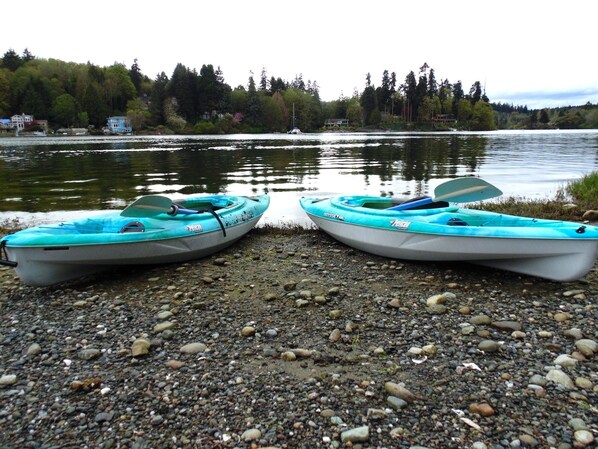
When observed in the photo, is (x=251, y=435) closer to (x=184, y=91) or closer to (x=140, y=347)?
(x=140, y=347)

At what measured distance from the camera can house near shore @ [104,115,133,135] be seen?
406 ft

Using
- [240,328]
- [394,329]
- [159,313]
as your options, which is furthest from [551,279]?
[159,313]

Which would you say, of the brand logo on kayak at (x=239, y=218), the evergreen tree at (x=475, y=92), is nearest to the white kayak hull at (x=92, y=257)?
the brand logo on kayak at (x=239, y=218)

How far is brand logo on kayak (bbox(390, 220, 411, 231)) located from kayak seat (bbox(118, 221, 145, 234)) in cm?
375

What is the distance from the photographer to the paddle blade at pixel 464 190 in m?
7.32

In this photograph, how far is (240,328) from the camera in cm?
468

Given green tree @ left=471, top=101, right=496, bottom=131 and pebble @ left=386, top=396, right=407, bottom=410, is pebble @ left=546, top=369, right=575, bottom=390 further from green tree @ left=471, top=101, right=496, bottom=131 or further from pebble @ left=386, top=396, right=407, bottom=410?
green tree @ left=471, top=101, right=496, bottom=131

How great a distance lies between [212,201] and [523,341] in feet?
21.5

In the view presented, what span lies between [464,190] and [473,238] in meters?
1.91

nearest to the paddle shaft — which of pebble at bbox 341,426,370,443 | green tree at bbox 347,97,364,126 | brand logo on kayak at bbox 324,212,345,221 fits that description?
brand logo on kayak at bbox 324,212,345,221

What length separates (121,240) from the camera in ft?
19.5

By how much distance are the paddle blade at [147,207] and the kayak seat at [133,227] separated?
43 centimetres

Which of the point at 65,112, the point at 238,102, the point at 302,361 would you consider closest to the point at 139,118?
the point at 65,112

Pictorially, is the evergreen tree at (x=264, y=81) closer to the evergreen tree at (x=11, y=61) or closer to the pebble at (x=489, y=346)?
the evergreen tree at (x=11, y=61)
